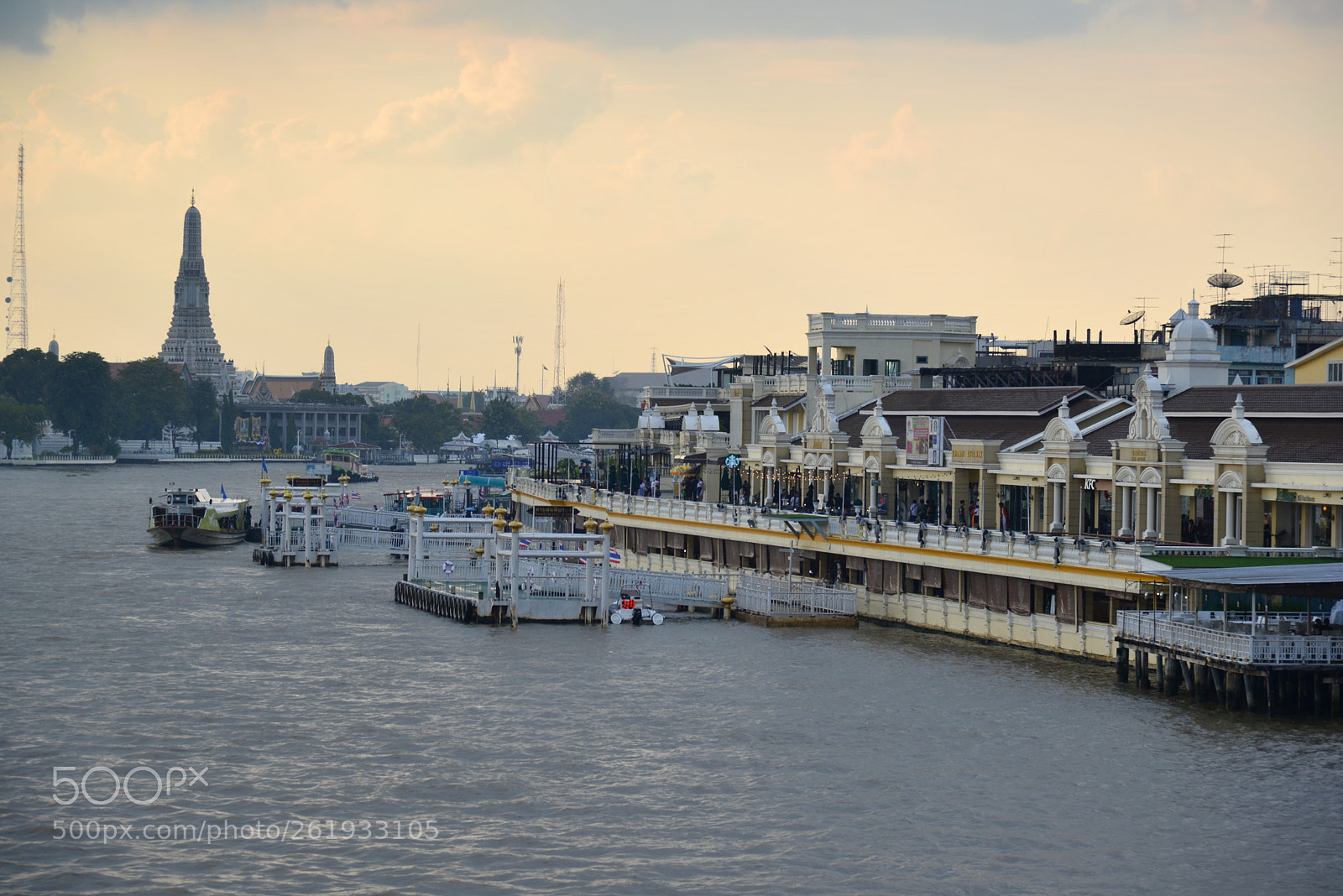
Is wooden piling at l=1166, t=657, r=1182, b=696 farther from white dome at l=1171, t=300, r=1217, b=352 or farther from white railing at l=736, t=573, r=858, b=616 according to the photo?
white dome at l=1171, t=300, r=1217, b=352

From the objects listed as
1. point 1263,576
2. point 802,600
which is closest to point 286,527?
point 802,600

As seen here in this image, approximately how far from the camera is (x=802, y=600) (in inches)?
2699

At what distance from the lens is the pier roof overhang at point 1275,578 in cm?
4825

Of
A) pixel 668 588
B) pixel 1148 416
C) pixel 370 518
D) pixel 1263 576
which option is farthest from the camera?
pixel 370 518

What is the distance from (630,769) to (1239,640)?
19116 mm

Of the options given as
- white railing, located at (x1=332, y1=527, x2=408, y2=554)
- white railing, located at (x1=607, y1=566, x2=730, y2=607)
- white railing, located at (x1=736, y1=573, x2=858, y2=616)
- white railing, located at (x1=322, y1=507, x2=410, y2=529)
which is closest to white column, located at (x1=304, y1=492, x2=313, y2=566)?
white railing, located at (x1=332, y1=527, x2=408, y2=554)

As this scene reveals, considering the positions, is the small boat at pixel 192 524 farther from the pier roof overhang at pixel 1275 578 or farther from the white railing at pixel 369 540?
the pier roof overhang at pixel 1275 578

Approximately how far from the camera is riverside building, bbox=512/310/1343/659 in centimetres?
5600

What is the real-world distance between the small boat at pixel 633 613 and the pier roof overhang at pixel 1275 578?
24436mm

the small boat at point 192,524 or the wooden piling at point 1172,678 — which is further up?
the small boat at point 192,524

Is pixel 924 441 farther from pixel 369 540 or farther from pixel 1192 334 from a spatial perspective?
pixel 369 540

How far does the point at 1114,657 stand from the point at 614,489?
52.3m

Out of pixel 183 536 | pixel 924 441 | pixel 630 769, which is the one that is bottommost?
pixel 630 769

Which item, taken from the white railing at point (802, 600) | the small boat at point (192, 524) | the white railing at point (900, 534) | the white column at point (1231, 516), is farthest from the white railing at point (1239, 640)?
the small boat at point (192, 524)
